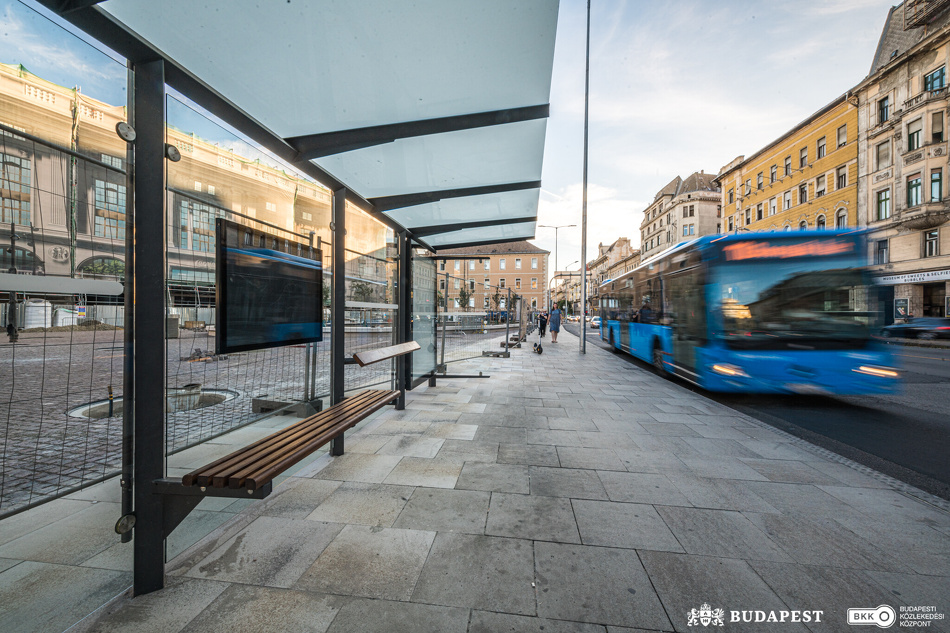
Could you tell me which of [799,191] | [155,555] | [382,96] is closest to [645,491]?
[155,555]

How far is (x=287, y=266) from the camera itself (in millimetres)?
3670

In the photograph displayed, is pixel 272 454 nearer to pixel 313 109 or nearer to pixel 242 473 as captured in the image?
pixel 242 473

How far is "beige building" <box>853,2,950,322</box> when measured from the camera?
23.6 meters

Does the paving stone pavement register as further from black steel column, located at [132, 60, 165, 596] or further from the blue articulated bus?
the blue articulated bus

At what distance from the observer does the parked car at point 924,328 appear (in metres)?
20.3

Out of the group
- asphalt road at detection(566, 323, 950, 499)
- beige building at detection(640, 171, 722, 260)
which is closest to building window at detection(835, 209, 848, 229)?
beige building at detection(640, 171, 722, 260)

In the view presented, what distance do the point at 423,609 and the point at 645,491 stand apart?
215 centimetres

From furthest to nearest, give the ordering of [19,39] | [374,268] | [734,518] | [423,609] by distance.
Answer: [374,268]
[734,518]
[423,609]
[19,39]

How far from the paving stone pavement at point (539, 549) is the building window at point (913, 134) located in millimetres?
34902

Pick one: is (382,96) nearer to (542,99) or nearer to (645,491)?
(542,99)

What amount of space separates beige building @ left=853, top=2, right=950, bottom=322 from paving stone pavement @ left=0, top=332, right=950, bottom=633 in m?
30.0

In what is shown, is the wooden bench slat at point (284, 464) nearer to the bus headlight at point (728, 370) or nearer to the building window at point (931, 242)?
the bus headlight at point (728, 370)

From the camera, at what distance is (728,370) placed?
245 inches

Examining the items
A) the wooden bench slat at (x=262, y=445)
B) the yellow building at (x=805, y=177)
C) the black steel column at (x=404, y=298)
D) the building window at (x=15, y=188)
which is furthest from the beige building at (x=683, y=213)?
the building window at (x=15, y=188)
